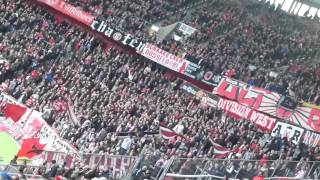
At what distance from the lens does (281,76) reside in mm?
36812

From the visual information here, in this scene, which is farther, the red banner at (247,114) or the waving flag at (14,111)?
the red banner at (247,114)

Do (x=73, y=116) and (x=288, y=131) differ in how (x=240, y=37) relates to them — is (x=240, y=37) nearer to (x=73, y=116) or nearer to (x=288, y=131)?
(x=288, y=131)

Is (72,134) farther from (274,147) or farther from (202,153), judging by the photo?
(274,147)

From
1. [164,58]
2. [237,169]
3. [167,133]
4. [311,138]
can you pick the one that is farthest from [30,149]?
[164,58]

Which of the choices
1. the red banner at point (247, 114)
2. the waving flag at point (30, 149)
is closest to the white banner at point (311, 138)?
the red banner at point (247, 114)

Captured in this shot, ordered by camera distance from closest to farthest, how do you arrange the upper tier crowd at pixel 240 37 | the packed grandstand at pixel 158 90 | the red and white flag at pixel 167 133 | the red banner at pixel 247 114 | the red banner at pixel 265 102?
the packed grandstand at pixel 158 90
the red and white flag at pixel 167 133
the red banner at pixel 247 114
the red banner at pixel 265 102
the upper tier crowd at pixel 240 37

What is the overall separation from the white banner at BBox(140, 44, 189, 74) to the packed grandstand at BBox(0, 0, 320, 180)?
5 cm

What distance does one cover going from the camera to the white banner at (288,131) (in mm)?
29969

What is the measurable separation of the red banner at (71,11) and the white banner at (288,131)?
14372 mm

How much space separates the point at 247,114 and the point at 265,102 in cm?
126

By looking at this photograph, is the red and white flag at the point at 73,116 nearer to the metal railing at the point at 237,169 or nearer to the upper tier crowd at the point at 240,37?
the metal railing at the point at 237,169

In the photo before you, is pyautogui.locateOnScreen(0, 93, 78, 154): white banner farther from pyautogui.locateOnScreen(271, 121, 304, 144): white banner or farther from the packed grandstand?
pyautogui.locateOnScreen(271, 121, 304, 144): white banner

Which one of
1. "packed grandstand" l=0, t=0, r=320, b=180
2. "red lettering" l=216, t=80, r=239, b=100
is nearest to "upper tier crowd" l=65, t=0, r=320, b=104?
"packed grandstand" l=0, t=0, r=320, b=180

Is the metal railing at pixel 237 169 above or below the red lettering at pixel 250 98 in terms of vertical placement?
below
